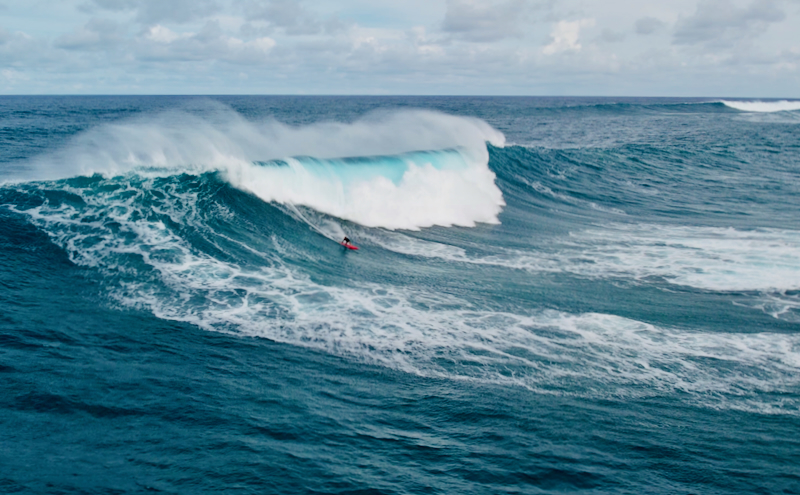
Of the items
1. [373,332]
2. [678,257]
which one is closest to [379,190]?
[678,257]

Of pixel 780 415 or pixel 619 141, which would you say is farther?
pixel 619 141

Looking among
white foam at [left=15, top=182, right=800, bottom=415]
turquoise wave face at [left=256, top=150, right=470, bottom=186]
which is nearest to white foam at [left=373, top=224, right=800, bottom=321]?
white foam at [left=15, top=182, right=800, bottom=415]

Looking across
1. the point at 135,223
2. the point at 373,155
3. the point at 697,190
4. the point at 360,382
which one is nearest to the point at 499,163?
the point at 373,155

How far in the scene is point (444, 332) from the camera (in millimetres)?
11773

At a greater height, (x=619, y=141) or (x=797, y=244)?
(x=619, y=141)

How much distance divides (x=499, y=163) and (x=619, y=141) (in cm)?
2111

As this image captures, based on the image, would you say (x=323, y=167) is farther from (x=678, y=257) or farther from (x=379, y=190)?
(x=678, y=257)

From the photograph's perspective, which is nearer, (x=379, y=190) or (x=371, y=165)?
(x=379, y=190)

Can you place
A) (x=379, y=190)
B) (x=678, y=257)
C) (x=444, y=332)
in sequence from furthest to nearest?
(x=379, y=190) < (x=678, y=257) < (x=444, y=332)

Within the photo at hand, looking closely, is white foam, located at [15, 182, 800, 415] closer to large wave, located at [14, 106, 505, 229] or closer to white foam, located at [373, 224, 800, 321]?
white foam, located at [373, 224, 800, 321]

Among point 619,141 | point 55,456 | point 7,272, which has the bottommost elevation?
point 55,456

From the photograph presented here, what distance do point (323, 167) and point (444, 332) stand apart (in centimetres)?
1360

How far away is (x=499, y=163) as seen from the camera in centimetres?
3112

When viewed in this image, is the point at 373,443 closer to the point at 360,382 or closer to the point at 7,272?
the point at 360,382
